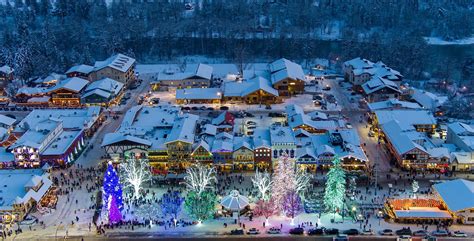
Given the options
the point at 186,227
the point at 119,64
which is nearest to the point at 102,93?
the point at 119,64

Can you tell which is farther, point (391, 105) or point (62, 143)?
point (391, 105)

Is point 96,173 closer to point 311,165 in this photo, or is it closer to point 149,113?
point 149,113

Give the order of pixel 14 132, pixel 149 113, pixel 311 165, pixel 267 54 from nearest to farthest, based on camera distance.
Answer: pixel 311 165, pixel 14 132, pixel 149 113, pixel 267 54

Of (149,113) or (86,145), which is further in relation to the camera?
(149,113)

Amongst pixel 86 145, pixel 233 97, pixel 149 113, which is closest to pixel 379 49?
pixel 233 97

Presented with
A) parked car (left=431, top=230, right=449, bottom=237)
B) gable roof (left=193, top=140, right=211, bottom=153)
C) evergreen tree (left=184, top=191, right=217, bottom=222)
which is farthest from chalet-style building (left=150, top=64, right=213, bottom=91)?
parked car (left=431, top=230, right=449, bottom=237)

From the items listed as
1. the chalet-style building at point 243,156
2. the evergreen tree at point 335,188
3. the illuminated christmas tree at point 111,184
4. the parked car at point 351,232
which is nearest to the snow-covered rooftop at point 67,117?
the chalet-style building at point 243,156

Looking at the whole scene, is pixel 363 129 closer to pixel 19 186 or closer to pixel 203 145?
pixel 203 145

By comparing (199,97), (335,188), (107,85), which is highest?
(335,188)

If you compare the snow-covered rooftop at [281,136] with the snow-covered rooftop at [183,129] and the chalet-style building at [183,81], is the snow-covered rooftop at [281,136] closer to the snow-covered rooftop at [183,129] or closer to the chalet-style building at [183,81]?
the snow-covered rooftop at [183,129]
